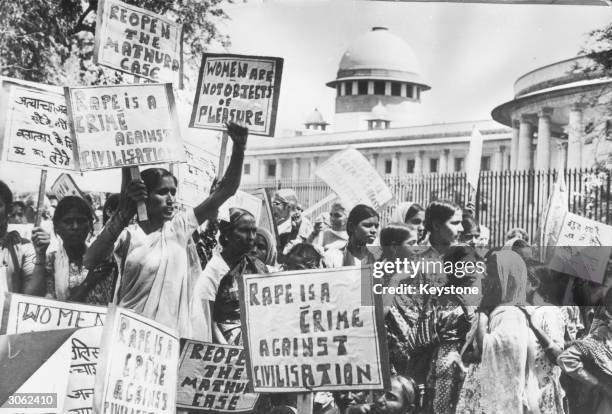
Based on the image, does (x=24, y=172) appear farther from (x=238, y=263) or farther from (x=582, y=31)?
(x=582, y=31)

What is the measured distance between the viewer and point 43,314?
5762 mm

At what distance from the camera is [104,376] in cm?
486

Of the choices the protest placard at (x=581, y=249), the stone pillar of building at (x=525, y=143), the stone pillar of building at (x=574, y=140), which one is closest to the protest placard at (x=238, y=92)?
the stone pillar of building at (x=525, y=143)

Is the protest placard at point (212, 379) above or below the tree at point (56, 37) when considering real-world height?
below

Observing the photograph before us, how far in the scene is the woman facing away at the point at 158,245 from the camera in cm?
554

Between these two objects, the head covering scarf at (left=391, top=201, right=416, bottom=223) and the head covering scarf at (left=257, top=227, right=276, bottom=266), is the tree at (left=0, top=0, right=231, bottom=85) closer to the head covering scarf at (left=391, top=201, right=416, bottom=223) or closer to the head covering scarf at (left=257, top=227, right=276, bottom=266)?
the head covering scarf at (left=391, top=201, right=416, bottom=223)

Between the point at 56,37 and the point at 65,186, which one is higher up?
the point at 56,37

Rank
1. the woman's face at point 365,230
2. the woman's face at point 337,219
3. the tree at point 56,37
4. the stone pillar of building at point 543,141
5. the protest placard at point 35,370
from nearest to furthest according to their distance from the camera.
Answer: the protest placard at point 35,370, the woman's face at point 365,230, the stone pillar of building at point 543,141, the woman's face at point 337,219, the tree at point 56,37

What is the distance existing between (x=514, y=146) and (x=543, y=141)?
0.22 m

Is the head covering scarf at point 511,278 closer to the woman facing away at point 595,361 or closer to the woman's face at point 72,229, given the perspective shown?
the woman facing away at point 595,361

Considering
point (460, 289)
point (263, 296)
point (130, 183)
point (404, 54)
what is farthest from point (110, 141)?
point (460, 289)

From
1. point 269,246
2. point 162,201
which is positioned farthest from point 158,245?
point 269,246

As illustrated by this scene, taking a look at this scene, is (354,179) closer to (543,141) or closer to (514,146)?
(514,146)

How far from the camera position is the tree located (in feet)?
37.3
